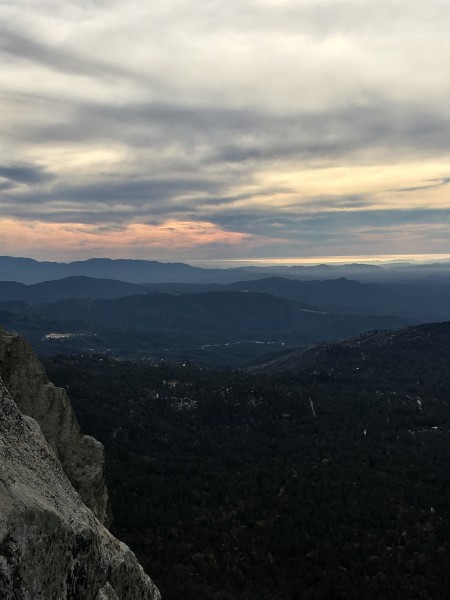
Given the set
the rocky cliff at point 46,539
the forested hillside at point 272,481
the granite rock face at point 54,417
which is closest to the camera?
the rocky cliff at point 46,539

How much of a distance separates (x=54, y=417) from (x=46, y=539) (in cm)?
2930

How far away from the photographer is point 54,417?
40.5 meters

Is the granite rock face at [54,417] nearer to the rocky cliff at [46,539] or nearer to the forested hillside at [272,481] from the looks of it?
the forested hillside at [272,481]

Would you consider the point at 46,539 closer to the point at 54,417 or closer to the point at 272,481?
the point at 54,417

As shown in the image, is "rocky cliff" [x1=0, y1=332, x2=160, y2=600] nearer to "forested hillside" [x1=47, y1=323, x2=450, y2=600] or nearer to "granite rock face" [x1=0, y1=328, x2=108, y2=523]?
"granite rock face" [x1=0, y1=328, x2=108, y2=523]

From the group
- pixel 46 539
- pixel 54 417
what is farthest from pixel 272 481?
pixel 46 539

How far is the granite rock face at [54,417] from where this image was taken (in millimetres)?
38219

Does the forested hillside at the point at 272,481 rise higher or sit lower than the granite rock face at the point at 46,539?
lower

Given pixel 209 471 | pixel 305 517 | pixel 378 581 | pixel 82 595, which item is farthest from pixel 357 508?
pixel 82 595

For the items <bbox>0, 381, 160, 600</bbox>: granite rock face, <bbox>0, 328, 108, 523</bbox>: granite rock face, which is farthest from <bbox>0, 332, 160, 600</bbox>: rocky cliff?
<bbox>0, 328, 108, 523</bbox>: granite rock face

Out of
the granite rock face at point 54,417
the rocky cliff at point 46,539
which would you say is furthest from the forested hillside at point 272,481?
the rocky cliff at point 46,539

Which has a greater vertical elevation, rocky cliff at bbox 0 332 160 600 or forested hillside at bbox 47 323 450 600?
rocky cliff at bbox 0 332 160 600

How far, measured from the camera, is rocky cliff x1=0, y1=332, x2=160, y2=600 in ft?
39.7

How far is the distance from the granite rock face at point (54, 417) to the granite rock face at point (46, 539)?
21203mm
